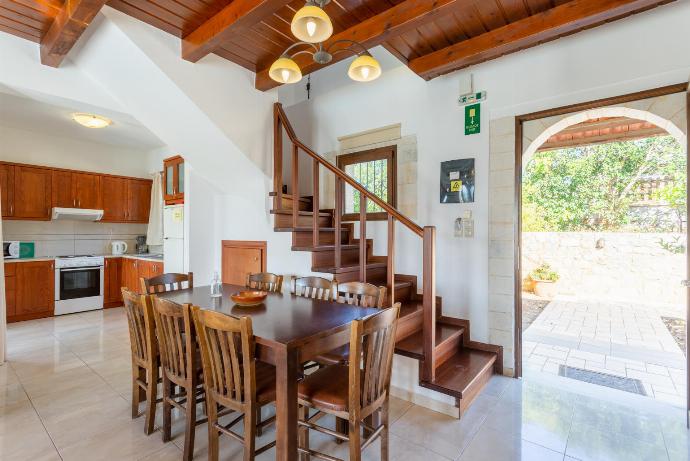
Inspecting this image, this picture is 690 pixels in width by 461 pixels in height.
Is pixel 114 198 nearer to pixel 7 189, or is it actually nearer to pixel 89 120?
pixel 7 189

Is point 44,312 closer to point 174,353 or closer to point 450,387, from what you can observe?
point 174,353

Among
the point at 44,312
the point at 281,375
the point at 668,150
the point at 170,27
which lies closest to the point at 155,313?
the point at 281,375

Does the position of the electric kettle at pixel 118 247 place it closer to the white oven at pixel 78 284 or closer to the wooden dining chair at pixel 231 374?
the white oven at pixel 78 284

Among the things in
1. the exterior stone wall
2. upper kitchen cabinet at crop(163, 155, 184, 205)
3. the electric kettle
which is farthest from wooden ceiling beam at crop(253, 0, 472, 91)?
the exterior stone wall

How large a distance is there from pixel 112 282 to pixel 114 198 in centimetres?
146

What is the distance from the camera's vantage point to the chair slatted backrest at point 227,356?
1.58 m

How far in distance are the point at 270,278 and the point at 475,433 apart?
200 centimetres

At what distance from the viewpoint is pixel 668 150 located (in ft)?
18.5

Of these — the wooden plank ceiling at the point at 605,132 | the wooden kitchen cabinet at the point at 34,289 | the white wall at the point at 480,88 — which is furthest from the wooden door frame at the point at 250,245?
the wooden plank ceiling at the point at 605,132

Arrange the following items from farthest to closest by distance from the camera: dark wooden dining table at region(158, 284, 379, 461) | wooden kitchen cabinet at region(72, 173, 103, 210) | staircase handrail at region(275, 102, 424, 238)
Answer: wooden kitchen cabinet at region(72, 173, 103, 210) → staircase handrail at region(275, 102, 424, 238) → dark wooden dining table at region(158, 284, 379, 461)

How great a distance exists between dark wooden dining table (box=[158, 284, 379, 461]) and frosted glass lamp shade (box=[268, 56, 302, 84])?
5.29ft

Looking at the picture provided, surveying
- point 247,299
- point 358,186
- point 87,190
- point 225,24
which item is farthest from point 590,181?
point 87,190

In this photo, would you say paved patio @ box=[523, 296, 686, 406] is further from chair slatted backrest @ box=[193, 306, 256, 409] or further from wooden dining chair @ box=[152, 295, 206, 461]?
wooden dining chair @ box=[152, 295, 206, 461]

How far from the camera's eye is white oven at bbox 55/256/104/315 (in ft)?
16.7
